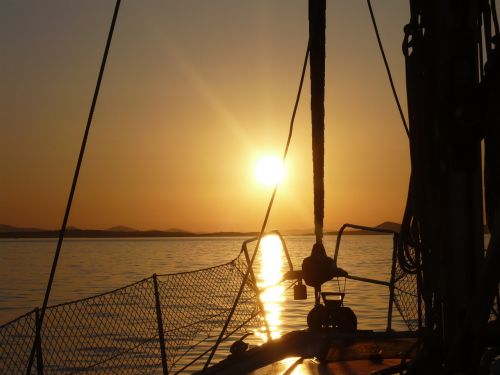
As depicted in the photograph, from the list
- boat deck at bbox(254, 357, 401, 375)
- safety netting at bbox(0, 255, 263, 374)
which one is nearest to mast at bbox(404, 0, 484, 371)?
boat deck at bbox(254, 357, 401, 375)

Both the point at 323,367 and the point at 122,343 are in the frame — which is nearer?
the point at 323,367

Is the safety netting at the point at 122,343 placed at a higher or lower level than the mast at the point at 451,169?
lower

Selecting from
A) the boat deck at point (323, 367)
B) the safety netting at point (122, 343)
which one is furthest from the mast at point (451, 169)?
the safety netting at point (122, 343)

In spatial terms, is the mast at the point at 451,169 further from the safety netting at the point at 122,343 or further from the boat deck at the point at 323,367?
the safety netting at the point at 122,343

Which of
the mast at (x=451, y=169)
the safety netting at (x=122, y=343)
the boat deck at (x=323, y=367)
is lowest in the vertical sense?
the safety netting at (x=122, y=343)

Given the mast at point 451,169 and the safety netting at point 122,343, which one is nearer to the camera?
the mast at point 451,169

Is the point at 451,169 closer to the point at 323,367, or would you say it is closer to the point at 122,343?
the point at 323,367

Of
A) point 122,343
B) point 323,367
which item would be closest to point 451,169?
point 323,367

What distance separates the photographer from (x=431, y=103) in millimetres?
4801

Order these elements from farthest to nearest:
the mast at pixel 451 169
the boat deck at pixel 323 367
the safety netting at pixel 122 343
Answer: the safety netting at pixel 122 343
the boat deck at pixel 323 367
the mast at pixel 451 169

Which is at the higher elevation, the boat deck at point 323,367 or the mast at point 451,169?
the mast at point 451,169

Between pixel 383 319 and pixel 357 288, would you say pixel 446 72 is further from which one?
pixel 357 288

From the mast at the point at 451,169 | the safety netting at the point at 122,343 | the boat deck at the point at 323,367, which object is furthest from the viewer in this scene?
the safety netting at the point at 122,343

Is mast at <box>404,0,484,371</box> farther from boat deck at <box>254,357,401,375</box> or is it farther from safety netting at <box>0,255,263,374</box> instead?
safety netting at <box>0,255,263,374</box>
